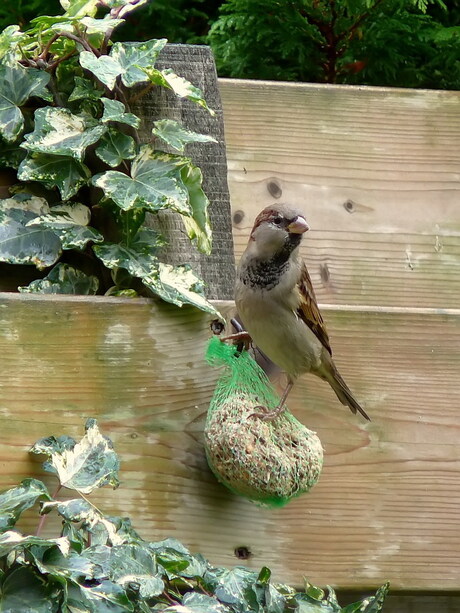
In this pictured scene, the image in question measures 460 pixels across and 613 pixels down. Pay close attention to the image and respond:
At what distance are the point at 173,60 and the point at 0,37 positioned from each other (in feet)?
1.20

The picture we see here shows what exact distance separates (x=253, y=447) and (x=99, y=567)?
0.44 metres

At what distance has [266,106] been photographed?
92.9 inches

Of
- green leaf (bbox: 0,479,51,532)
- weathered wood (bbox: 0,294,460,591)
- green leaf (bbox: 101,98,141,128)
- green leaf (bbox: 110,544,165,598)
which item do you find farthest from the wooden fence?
green leaf (bbox: 101,98,141,128)

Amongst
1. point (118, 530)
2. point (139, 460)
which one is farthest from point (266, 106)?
point (118, 530)

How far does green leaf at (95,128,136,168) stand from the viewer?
196 centimetres

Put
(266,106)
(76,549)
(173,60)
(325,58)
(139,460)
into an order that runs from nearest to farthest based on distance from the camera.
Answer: (76,549), (139,460), (173,60), (266,106), (325,58)

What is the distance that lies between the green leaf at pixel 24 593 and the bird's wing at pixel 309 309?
85 centimetres

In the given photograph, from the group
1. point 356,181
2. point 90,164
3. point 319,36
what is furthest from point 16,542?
point 319,36

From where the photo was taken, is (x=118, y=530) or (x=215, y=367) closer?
(x=118, y=530)

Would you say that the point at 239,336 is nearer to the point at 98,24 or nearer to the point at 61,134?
the point at 61,134

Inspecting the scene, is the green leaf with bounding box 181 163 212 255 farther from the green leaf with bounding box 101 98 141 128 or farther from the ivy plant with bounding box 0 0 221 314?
the green leaf with bounding box 101 98 141 128

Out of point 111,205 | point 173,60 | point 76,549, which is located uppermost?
point 173,60

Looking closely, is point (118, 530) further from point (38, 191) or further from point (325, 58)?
point (325, 58)

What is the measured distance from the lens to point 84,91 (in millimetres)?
2006
